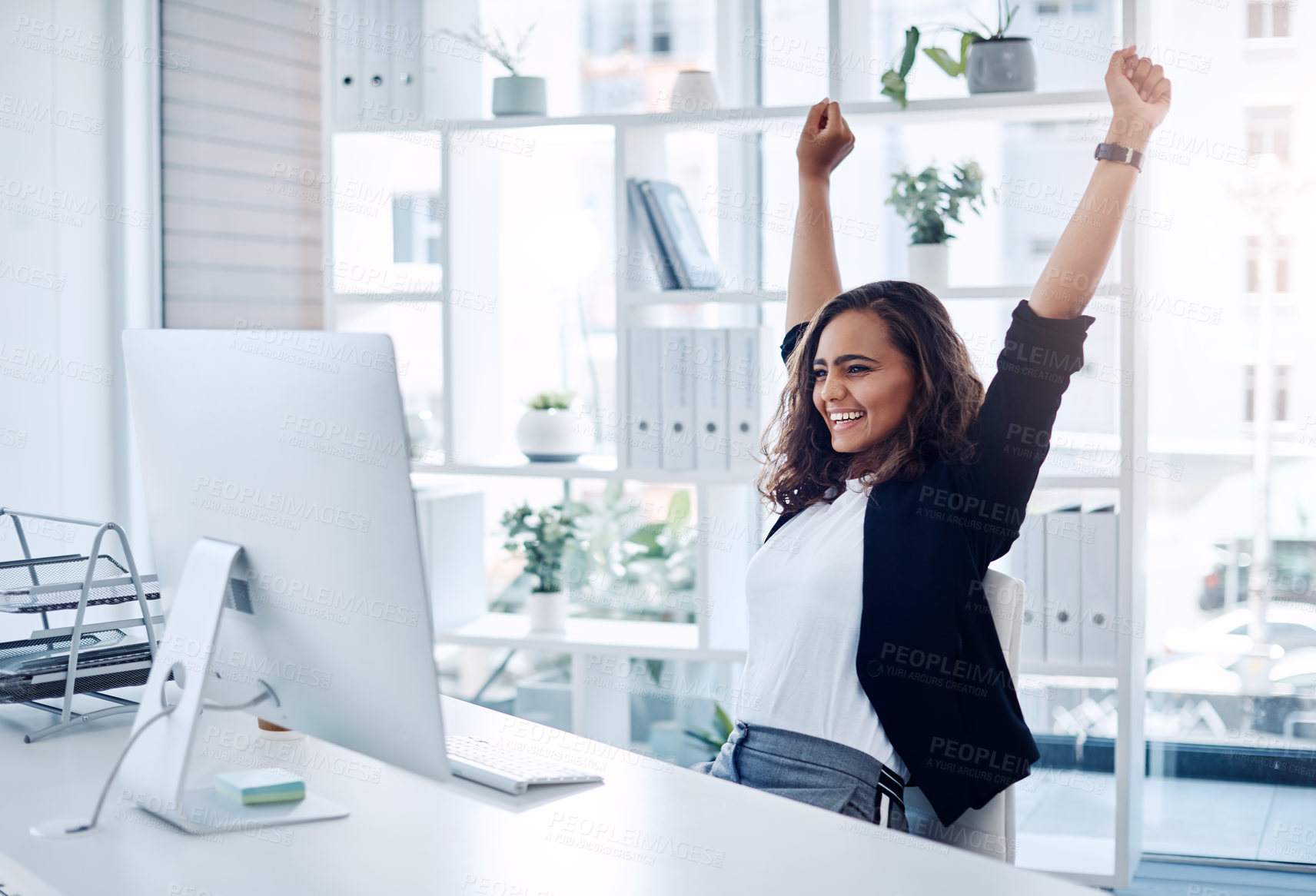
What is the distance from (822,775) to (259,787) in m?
0.72

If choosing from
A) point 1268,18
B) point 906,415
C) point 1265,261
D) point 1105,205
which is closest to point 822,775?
point 906,415

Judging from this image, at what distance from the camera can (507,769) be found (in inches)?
54.1

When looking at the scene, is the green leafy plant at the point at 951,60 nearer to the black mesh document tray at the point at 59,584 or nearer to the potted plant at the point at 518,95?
the potted plant at the point at 518,95

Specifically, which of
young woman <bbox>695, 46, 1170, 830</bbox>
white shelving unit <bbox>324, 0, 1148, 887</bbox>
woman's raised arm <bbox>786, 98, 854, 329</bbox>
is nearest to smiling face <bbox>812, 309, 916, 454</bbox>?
young woman <bbox>695, 46, 1170, 830</bbox>

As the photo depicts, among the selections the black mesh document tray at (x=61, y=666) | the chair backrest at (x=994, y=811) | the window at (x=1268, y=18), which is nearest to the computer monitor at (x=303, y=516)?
the black mesh document tray at (x=61, y=666)

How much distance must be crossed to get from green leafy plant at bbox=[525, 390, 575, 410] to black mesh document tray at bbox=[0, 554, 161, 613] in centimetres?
114

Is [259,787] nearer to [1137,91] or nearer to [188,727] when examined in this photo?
[188,727]

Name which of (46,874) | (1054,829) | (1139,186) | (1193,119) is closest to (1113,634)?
(1054,829)

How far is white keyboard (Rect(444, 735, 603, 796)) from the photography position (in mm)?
1344

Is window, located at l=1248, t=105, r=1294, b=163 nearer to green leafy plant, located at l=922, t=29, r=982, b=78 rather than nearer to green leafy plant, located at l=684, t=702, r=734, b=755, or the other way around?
green leafy plant, located at l=922, t=29, r=982, b=78

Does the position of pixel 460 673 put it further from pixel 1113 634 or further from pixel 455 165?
pixel 1113 634

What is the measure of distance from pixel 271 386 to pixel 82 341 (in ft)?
7.54

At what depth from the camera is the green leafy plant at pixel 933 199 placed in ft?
8.48

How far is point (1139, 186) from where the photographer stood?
2646 mm
